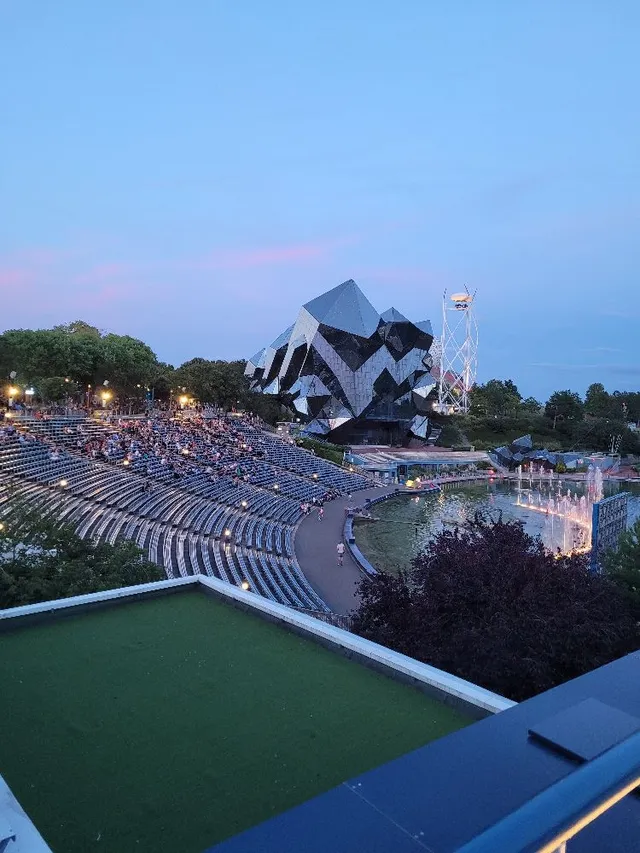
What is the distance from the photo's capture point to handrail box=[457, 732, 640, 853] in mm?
1399

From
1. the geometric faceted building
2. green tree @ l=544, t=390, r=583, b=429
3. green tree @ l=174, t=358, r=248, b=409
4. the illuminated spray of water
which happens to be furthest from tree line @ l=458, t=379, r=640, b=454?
green tree @ l=174, t=358, r=248, b=409

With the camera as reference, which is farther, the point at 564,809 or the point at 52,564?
the point at 52,564

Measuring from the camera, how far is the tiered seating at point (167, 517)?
20.0 meters

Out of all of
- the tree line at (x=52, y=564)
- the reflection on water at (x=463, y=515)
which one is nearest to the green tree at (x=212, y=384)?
the reflection on water at (x=463, y=515)

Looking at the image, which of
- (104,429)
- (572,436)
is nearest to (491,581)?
(104,429)

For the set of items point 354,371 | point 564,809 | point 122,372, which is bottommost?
point 564,809

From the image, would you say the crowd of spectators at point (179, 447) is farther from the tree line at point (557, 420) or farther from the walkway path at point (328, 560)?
the tree line at point (557, 420)

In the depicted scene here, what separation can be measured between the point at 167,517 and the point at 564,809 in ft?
77.9

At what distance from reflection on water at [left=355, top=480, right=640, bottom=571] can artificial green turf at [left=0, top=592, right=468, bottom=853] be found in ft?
61.3

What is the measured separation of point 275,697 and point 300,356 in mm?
61707

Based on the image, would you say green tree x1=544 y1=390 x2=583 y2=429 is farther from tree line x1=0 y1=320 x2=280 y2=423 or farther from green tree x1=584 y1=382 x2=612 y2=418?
tree line x1=0 y1=320 x2=280 y2=423

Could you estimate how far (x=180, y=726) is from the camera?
507cm

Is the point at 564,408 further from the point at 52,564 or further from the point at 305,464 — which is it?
the point at 52,564

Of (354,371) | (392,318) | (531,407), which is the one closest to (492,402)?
(531,407)
